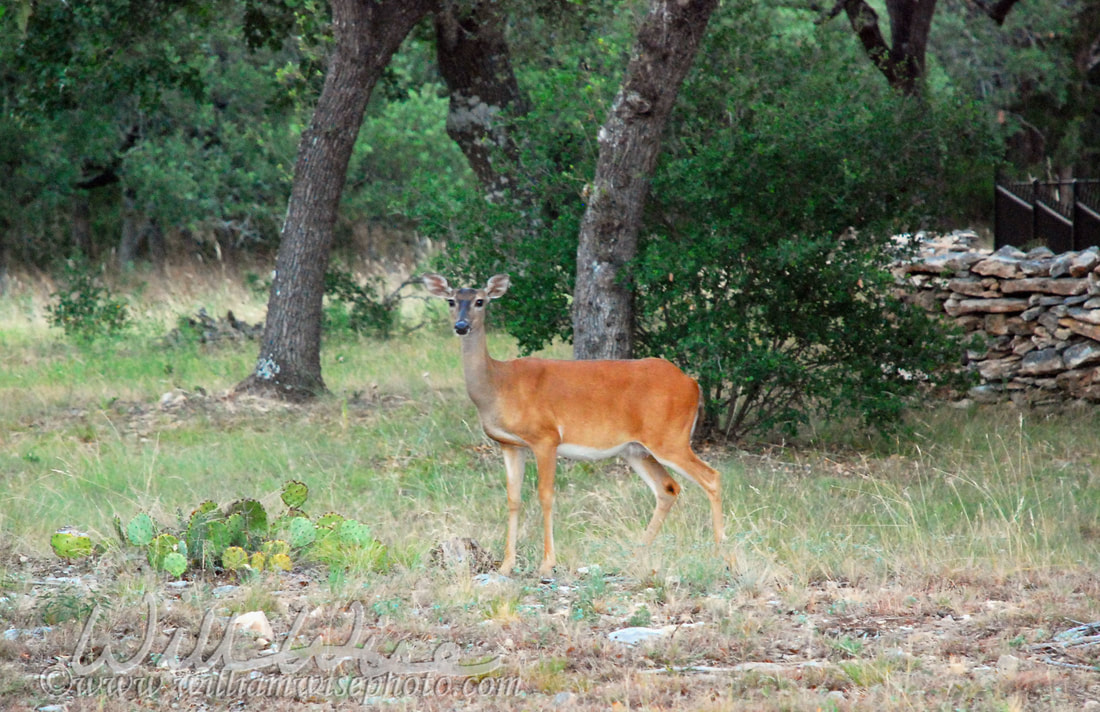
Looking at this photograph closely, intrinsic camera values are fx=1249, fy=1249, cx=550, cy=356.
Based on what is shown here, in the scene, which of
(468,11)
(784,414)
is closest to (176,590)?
(784,414)

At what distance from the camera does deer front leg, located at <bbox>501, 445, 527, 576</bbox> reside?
264 inches

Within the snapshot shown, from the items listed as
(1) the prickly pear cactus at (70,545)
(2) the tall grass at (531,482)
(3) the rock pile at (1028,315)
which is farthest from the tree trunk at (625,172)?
(1) the prickly pear cactus at (70,545)

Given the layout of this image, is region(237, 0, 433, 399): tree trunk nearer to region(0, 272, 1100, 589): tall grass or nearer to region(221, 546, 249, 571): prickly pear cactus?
region(0, 272, 1100, 589): tall grass

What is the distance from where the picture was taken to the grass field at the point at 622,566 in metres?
4.75

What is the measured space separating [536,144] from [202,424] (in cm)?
404

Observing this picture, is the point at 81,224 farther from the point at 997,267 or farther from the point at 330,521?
the point at 330,521

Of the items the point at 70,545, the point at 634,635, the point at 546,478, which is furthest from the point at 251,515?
the point at 634,635

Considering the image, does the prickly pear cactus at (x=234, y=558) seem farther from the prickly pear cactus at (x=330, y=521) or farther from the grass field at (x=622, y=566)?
the prickly pear cactus at (x=330, y=521)

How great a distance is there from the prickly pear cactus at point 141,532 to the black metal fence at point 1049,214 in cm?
986

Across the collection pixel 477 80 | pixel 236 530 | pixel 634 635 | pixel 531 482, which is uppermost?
pixel 477 80

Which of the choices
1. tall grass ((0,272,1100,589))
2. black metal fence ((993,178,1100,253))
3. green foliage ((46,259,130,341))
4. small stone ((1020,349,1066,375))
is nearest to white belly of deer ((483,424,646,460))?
tall grass ((0,272,1100,589))

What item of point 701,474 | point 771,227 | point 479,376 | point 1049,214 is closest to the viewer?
point 479,376

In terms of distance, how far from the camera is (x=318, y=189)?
12.8m

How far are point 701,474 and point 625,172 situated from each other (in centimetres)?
306
